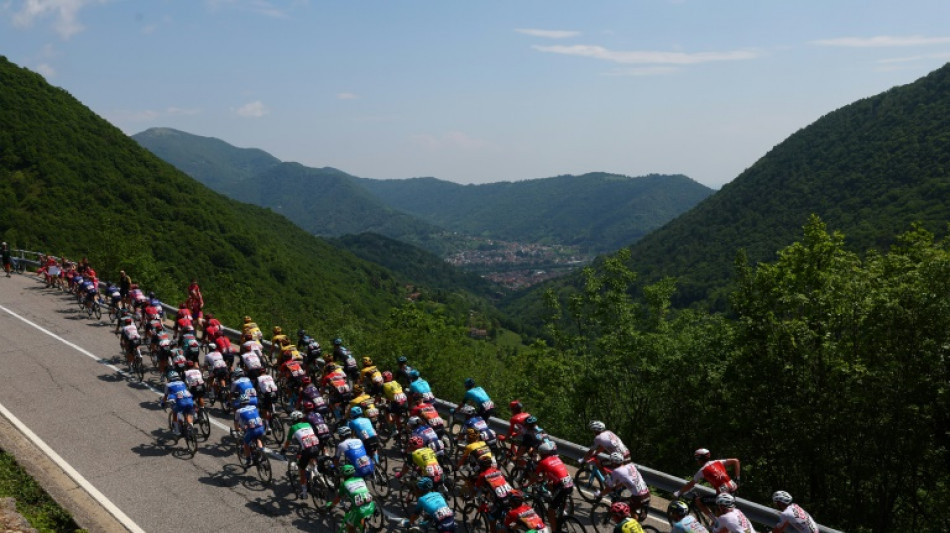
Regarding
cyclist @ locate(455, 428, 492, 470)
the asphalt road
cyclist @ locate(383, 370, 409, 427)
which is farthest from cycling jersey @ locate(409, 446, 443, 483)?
cyclist @ locate(383, 370, 409, 427)

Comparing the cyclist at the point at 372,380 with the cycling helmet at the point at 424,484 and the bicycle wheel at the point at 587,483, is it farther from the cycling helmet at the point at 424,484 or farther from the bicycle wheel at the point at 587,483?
the bicycle wheel at the point at 587,483

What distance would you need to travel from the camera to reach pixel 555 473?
33.2 ft

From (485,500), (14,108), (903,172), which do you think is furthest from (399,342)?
Result: (903,172)

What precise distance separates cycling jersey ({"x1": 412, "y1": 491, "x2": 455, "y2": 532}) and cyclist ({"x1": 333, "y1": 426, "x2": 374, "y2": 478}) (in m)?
1.73

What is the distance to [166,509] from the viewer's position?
459 inches

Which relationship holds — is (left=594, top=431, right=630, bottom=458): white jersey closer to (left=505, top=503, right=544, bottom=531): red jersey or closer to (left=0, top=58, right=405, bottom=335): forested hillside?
(left=505, top=503, right=544, bottom=531): red jersey

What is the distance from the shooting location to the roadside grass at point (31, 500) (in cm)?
1059

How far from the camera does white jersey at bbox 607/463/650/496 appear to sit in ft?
32.6

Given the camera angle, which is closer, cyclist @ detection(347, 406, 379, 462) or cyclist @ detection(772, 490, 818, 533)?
cyclist @ detection(772, 490, 818, 533)

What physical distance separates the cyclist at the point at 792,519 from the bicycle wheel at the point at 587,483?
3.35 metres

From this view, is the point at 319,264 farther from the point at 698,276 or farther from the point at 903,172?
the point at 903,172

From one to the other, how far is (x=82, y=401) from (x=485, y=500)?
13321 mm

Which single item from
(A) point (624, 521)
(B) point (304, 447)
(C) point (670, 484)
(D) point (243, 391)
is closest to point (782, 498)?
(A) point (624, 521)

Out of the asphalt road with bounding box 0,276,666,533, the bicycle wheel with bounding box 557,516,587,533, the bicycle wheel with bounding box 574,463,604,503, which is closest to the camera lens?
the bicycle wheel with bounding box 557,516,587,533
